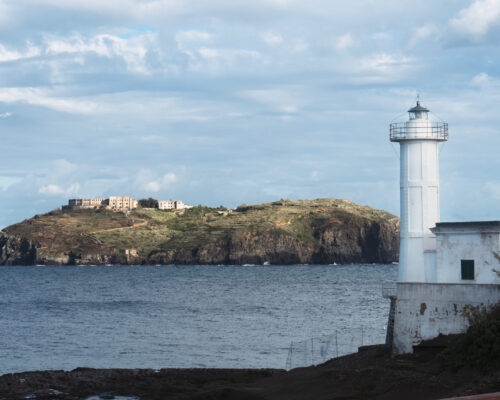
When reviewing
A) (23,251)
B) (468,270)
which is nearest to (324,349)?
(468,270)

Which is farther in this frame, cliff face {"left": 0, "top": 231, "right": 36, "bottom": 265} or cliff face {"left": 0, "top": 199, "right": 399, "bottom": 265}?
cliff face {"left": 0, "top": 231, "right": 36, "bottom": 265}

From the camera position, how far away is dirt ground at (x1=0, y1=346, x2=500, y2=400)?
72.3 ft

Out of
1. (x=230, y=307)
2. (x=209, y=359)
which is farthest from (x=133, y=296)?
(x=209, y=359)

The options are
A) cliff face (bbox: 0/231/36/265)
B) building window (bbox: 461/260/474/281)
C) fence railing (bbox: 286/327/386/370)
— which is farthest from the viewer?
cliff face (bbox: 0/231/36/265)

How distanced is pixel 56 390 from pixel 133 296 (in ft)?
179

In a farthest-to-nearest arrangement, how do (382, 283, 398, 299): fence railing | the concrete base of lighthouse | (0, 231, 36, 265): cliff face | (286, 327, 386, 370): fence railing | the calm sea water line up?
1. (0, 231, 36, 265): cliff face
2. the calm sea water
3. (286, 327, 386, 370): fence railing
4. (382, 283, 398, 299): fence railing
5. the concrete base of lighthouse

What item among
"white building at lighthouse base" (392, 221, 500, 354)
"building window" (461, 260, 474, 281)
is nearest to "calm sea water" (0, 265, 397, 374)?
"white building at lighthouse base" (392, 221, 500, 354)

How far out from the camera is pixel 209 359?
36281 mm

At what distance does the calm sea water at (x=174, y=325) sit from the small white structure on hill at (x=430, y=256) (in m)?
9.57

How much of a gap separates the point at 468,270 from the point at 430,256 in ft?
6.93

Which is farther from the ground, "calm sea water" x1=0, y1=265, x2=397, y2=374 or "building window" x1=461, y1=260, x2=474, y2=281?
"building window" x1=461, y1=260, x2=474, y2=281

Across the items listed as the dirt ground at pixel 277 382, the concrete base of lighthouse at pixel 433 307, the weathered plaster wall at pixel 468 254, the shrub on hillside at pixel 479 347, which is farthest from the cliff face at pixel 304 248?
the shrub on hillside at pixel 479 347

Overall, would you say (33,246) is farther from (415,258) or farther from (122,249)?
(415,258)

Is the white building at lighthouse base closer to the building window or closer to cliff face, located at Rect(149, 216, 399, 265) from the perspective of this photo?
the building window
